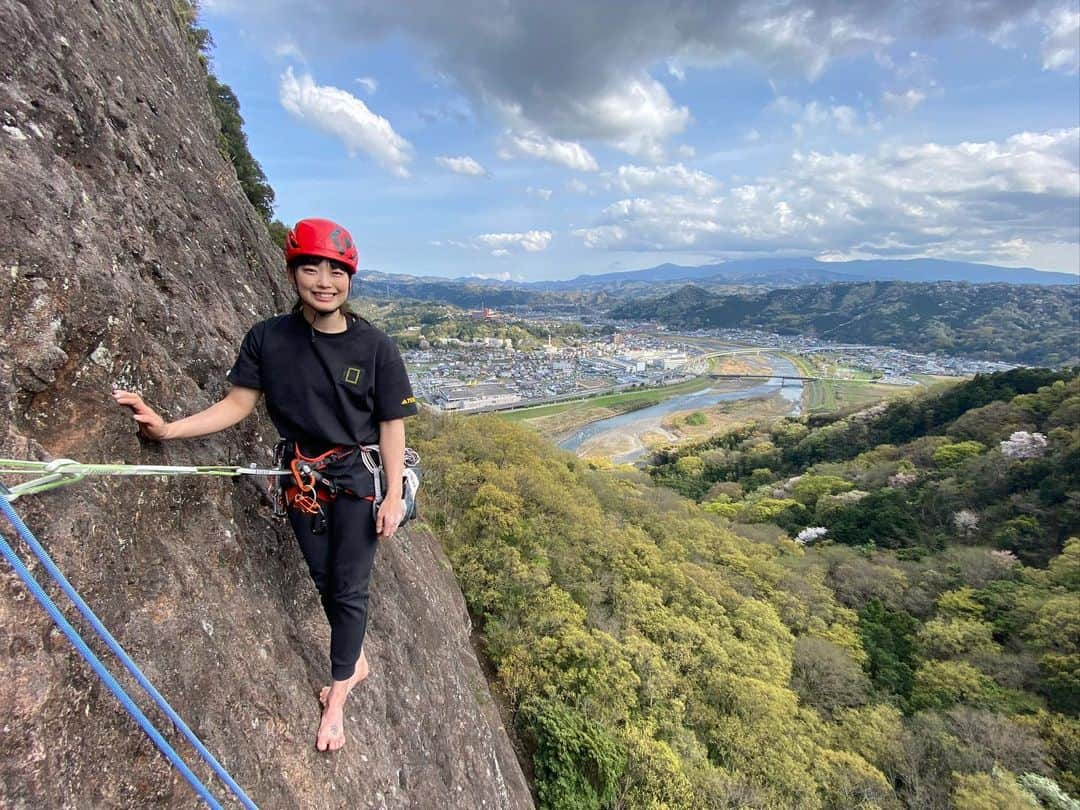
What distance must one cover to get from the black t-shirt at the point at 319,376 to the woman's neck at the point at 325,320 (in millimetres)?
25

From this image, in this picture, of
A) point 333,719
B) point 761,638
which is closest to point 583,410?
point 761,638

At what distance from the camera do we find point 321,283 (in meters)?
2.54

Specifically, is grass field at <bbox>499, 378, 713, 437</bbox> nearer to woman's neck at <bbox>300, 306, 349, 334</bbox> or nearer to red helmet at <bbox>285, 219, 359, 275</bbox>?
woman's neck at <bbox>300, 306, 349, 334</bbox>

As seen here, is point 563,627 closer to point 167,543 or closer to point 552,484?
point 552,484

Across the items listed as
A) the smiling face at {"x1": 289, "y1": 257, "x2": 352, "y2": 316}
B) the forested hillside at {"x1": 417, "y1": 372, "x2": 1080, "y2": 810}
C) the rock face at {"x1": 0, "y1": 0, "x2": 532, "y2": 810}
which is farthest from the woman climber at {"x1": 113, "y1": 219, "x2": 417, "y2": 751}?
the forested hillside at {"x1": 417, "y1": 372, "x2": 1080, "y2": 810}

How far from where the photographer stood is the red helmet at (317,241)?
2453 millimetres

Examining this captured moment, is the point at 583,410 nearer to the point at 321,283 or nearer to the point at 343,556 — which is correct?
the point at 343,556

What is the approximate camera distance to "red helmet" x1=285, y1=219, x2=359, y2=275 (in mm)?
2453

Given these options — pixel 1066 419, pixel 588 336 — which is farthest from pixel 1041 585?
pixel 588 336

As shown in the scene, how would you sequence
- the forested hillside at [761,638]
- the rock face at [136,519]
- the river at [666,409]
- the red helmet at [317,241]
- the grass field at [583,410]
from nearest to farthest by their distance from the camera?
the rock face at [136,519], the red helmet at [317,241], the forested hillside at [761,638], the river at [666,409], the grass field at [583,410]

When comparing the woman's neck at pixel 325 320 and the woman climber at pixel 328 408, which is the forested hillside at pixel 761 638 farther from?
the woman's neck at pixel 325 320

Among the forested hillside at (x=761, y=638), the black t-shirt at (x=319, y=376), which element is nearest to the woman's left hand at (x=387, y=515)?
the black t-shirt at (x=319, y=376)

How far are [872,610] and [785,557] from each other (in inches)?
186

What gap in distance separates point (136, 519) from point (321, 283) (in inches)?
64.8
